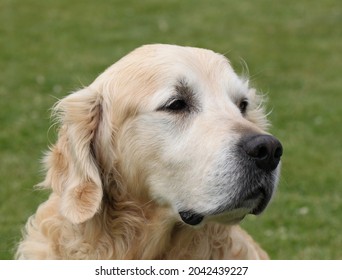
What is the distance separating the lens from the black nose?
3.89 m

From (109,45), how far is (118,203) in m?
9.37

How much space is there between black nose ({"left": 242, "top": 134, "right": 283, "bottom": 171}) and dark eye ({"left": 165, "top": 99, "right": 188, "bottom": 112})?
0.49 meters

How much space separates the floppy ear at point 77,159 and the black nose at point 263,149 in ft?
2.92

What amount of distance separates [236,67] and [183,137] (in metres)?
8.34

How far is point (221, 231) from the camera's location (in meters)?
4.50

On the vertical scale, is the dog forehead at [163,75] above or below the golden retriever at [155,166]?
above

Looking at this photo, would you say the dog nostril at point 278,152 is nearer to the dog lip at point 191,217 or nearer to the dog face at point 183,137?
the dog face at point 183,137

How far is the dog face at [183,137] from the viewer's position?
397cm

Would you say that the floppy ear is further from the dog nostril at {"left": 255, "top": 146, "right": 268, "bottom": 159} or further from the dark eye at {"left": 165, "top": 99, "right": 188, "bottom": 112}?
the dog nostril at {"left": 255, "top": 146, "right": 268, "bottom": 159}

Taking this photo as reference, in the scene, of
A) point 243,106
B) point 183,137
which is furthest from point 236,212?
point 243,106

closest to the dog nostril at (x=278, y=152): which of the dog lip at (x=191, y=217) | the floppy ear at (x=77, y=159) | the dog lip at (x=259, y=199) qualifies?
the dog lip at (x=259, y=199)

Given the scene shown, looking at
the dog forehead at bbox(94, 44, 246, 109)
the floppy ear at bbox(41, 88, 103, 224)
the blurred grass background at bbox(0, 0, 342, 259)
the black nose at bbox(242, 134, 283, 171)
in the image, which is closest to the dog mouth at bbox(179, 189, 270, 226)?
the black nose at bbox(242, 134, 283, 171)

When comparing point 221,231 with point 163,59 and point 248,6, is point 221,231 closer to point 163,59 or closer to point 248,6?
point 163,59
